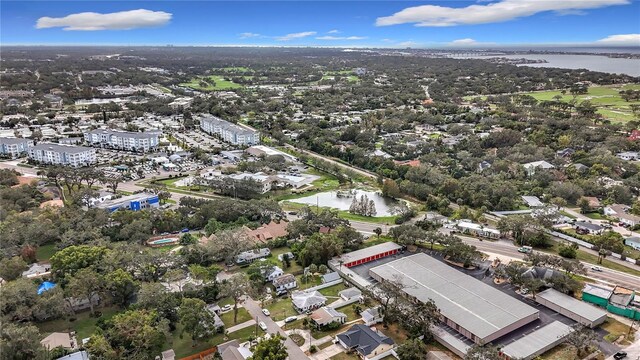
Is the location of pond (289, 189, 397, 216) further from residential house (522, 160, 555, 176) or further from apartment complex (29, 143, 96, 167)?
apartment complex (29, 143, 96, 167)

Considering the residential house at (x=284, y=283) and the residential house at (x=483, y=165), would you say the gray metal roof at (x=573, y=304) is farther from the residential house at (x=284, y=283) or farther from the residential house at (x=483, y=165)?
the residential house at (x=483, y=165)

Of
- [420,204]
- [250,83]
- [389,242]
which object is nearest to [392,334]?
[389,242]

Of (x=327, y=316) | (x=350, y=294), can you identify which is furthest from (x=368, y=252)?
(x=327, y=316)

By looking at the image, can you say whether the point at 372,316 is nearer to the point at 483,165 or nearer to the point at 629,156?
the point at 483,165

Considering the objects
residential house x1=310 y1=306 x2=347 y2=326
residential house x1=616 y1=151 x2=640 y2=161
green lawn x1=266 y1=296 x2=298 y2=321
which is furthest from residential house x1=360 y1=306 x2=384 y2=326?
residential house x1=616 y1=151 x2=640 y2=161

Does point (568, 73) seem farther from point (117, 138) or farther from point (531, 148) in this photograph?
point (117, 138)
